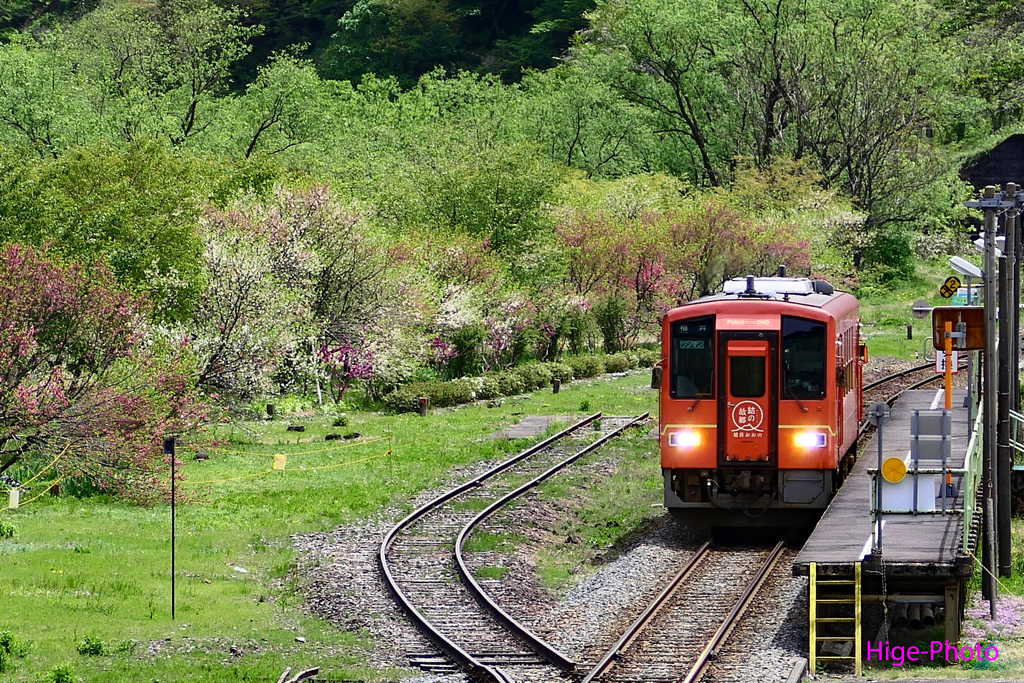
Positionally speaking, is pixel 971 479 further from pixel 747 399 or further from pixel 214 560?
pixel 214 560

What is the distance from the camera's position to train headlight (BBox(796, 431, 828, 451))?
19422mm

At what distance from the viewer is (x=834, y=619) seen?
14383 millimetres

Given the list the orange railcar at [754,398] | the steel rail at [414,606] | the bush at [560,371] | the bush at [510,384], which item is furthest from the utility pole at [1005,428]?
the bush at [560,371]

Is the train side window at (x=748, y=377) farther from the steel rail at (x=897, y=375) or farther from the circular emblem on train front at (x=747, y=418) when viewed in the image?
the steel rail at (x=897, y=375)

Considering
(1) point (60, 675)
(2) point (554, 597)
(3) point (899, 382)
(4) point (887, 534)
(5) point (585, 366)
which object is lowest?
(2) point (554, 597)

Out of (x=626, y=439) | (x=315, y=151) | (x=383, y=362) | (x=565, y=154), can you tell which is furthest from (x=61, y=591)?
(x=565, y=154)

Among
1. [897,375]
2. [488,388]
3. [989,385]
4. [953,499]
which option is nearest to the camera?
[989,385]

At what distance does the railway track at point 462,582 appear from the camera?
1466 centimetres

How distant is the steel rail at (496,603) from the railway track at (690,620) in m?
0.55

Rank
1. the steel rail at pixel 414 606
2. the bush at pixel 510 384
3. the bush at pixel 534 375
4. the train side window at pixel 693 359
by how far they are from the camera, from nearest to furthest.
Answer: the steel rail at pixel 414 606, the train side window at pixel 693 359, the bush at pixel 510 384, the bush at pixel 534 375

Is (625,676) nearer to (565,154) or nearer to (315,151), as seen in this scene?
(315,151)

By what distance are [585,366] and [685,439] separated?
73.2 feet

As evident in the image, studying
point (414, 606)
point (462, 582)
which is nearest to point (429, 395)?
point (462, 582)

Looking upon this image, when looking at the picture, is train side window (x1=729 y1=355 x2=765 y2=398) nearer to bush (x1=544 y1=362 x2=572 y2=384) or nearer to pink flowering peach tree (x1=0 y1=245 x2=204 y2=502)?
pink flowering peach tree (x1=0 y1=245 x2=204 y2=502)
